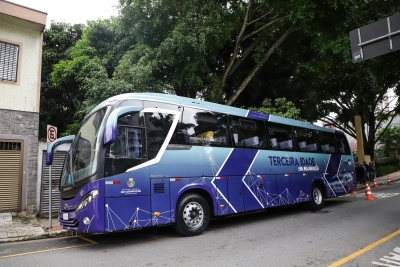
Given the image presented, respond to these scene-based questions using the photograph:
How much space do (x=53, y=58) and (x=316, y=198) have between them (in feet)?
49.8

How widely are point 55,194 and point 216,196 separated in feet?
20.5

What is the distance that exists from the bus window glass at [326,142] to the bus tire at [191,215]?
6.32 metres

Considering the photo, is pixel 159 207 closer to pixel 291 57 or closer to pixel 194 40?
pixel 194 40

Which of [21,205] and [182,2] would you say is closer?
[21,205]

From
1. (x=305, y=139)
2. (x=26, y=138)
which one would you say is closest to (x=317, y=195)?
(x=305, y=139)

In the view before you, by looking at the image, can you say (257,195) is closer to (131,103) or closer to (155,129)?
(155,129)

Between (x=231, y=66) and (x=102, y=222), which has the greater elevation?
(x=231, y=66)

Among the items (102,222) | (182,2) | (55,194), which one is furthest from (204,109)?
(182,2)

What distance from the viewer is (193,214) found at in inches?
282

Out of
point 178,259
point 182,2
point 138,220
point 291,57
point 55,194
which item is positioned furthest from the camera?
point 291,57

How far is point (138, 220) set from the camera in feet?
20.5

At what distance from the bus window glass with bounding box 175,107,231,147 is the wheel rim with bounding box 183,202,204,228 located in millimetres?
1488

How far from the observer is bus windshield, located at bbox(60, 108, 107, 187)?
6.13 m

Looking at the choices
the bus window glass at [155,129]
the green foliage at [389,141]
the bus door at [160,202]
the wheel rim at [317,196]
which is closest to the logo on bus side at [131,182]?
the bus door at [160,202]
